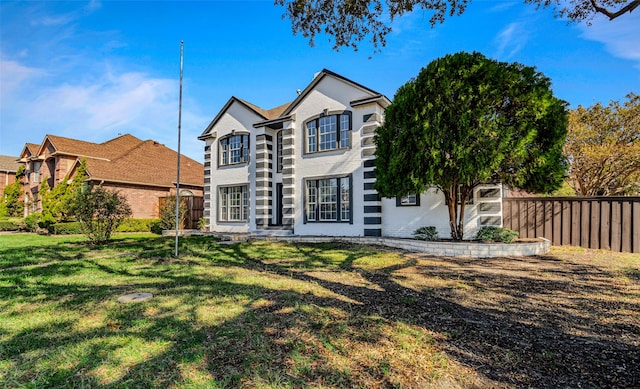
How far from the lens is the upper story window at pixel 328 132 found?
1410cm

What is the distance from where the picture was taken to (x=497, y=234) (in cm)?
1085

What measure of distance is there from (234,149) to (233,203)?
10.2 ft

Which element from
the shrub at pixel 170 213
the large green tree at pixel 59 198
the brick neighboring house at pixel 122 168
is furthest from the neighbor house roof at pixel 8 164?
the shrub at pixel 170 213

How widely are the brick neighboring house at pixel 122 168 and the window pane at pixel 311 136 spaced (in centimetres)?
1292

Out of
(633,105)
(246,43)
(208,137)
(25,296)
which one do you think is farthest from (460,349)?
(633,105)

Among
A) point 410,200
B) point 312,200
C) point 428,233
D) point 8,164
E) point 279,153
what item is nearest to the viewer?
point 428,233

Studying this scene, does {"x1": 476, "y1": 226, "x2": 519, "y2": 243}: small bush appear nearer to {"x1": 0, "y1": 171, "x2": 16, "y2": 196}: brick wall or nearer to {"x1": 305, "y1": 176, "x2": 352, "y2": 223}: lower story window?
{"x1": 305, "y1": 176, "x2": 352, "y2": 223}: lower story window

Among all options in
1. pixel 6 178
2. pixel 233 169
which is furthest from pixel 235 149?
pixel 6 178

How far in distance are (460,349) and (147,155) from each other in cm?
2800

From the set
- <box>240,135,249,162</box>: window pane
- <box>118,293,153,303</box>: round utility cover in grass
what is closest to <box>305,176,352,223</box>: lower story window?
<box>240,135,249,162</box>: window pane

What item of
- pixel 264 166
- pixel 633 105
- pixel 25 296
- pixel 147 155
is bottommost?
pixel 25 296

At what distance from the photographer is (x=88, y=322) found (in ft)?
14.3

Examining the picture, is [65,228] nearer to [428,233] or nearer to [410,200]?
[410,200]

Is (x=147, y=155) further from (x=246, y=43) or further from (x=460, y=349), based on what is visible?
(x=460, y=349)
